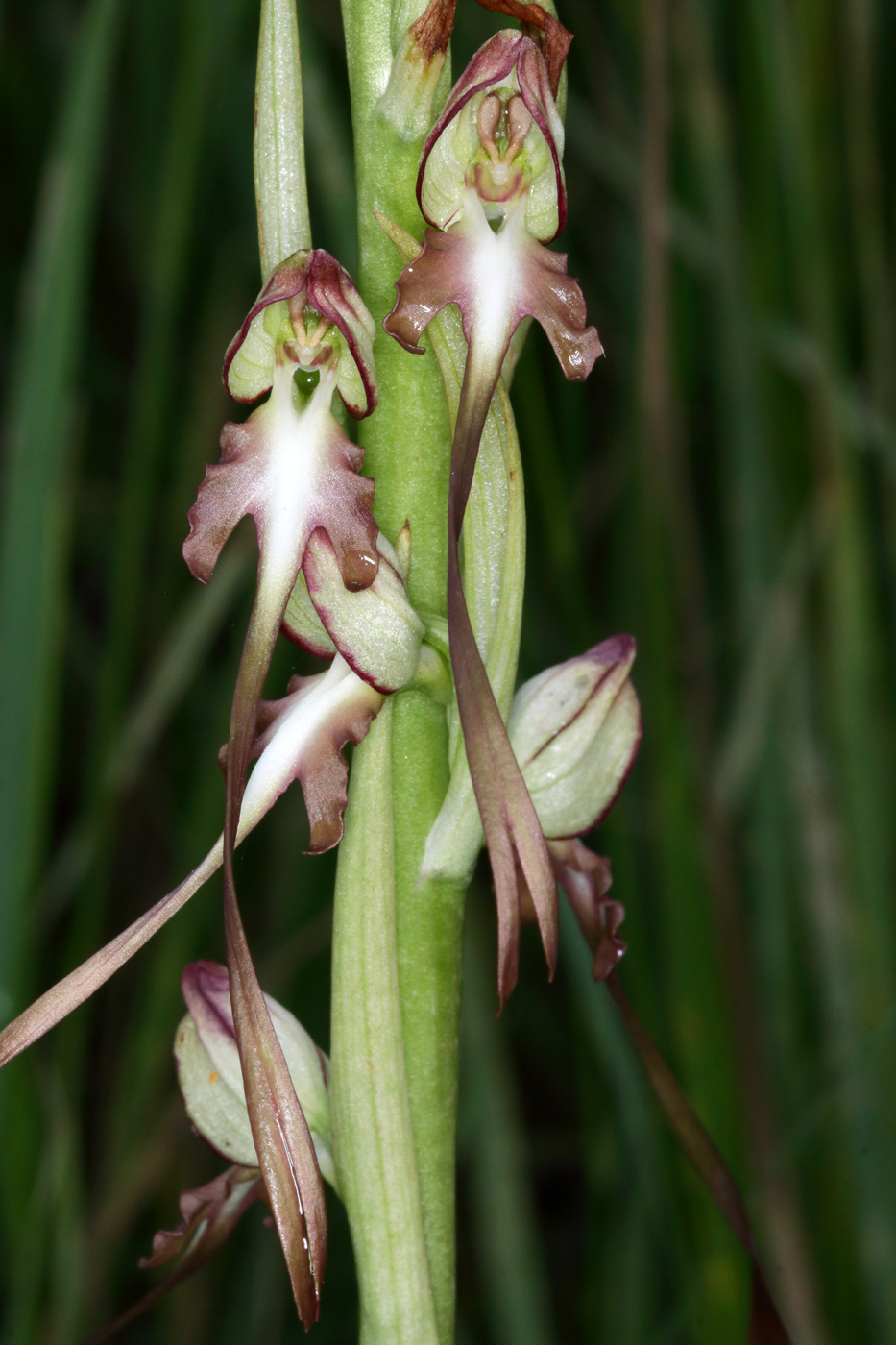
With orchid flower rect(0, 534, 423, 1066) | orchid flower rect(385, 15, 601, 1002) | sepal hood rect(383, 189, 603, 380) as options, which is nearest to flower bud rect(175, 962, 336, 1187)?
orchid flower rect(0, 534, 423, 1066)

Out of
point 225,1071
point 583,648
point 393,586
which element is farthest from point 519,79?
point 583,648

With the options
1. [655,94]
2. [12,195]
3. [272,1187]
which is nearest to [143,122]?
[12,195]

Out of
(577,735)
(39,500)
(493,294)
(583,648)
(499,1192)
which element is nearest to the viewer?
(493,294)

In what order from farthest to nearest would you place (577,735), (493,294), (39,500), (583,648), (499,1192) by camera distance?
(583,648) < (499,1192) < (39,500) < (577,735) < (493,294)

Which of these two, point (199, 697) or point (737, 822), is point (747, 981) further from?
point (199, 697)

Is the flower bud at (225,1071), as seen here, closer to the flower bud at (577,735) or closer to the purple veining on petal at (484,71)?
the flower bud at (577,735)

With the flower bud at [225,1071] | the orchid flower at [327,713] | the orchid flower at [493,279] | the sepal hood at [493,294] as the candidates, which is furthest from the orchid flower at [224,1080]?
the sepal hood at [493,294]

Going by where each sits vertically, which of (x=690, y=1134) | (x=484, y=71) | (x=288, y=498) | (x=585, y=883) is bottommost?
(x=690, y=1134)

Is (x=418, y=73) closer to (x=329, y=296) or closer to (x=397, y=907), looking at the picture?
(x=329, y=296)
